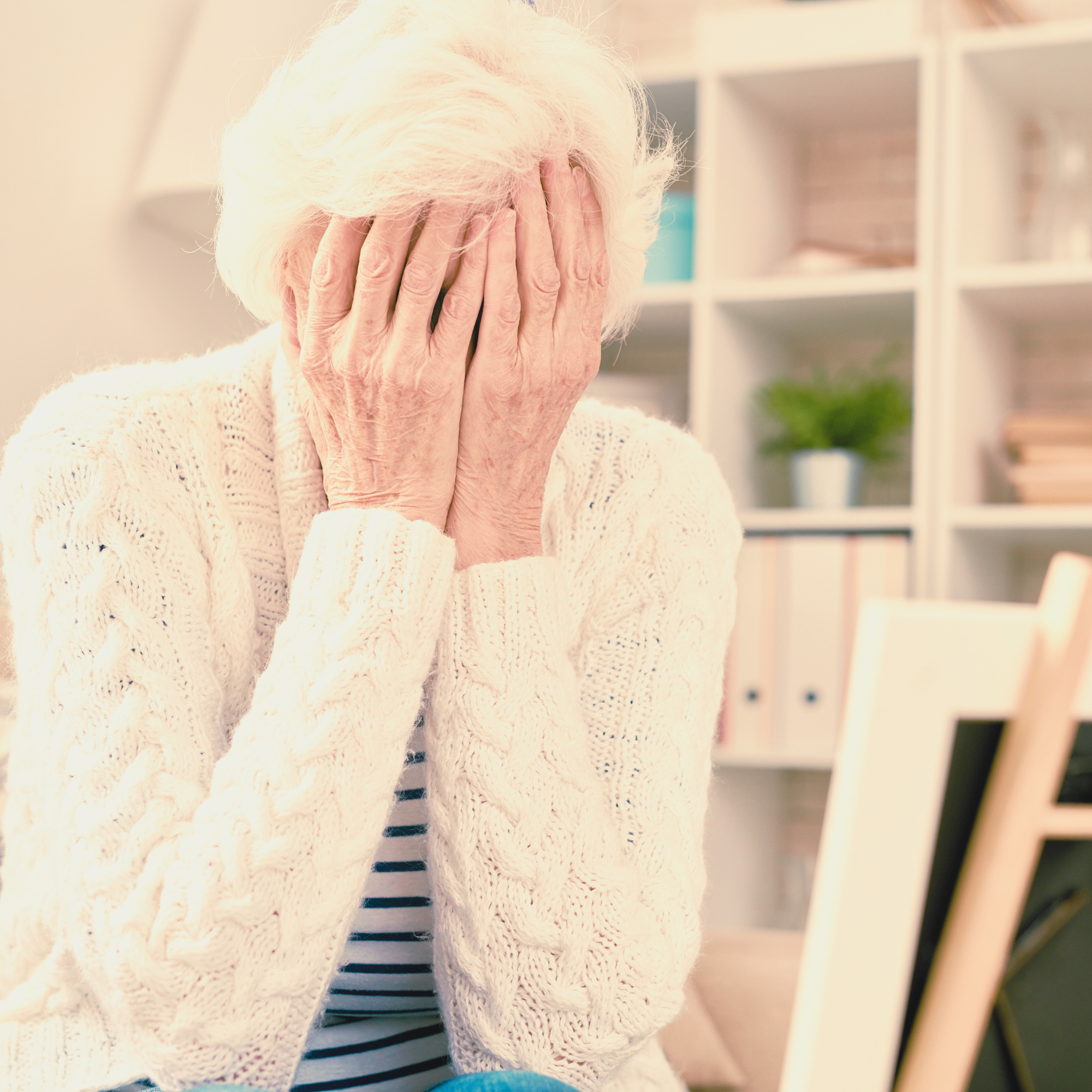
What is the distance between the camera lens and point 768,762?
214 cm

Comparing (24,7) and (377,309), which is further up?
(24,7)

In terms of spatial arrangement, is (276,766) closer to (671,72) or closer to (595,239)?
(595,239)

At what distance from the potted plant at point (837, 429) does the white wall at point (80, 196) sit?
1.08 metres

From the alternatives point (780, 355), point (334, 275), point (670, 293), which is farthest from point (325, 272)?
point (780, 355)

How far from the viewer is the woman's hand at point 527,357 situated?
0.87 metres

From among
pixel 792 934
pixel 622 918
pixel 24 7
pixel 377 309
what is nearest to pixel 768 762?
pixel 792 934

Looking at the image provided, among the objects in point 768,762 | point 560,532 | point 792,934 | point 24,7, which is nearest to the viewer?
point 560,532

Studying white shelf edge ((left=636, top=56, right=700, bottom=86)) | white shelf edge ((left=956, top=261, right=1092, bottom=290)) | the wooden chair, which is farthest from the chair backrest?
white shelf edge ((left=636, top=56, right=700, bottom=86))

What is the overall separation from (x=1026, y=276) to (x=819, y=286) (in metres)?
0.35

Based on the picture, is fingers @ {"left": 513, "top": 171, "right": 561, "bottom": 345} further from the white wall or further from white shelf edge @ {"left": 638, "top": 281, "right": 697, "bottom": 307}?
white shelf edge @ {"left": 638, "top": 281, "right": 697, "bottom": 307}

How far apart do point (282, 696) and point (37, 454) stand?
0.82ft

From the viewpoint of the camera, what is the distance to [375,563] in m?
0.85

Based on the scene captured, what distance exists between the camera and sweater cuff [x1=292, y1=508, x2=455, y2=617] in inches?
33.3

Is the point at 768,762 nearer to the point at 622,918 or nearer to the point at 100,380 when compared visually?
the point at 622,918
